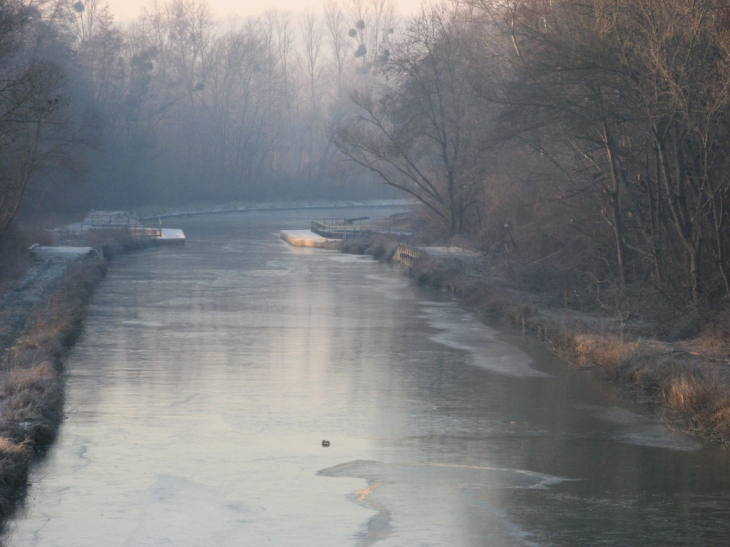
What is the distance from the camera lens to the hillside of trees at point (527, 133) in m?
18.2

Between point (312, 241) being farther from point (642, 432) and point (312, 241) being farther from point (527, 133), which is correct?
point (642, 432)

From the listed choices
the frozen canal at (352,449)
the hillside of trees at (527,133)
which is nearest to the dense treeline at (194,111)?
the hillside of trees at (527,133)

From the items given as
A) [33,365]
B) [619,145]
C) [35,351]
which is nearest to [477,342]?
[619,145]

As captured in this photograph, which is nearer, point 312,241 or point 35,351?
point 35,351

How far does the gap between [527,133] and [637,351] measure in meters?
10.5

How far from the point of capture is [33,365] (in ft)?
53.0

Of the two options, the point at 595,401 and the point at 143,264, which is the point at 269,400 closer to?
the point at 595,401

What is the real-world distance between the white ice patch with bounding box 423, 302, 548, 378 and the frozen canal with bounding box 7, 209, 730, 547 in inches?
3.8

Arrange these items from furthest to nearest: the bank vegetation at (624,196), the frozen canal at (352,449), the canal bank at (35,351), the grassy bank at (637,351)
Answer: the bank vegetation at (624,196), the grassy bank at (637,351), the canal bank at (35,351), the frozen canal at (352,449)

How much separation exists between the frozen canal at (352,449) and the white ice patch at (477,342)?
0.10 metres

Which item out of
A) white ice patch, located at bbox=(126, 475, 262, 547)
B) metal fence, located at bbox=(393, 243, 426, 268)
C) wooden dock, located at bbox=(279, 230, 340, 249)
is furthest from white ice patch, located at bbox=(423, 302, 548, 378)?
wooden dock, located at bbox=(279, 230, 340, 249)

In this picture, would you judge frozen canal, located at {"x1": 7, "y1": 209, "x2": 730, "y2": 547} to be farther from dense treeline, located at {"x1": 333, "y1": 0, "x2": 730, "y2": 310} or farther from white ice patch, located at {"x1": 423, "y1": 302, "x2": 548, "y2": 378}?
dense treeline, located at {"x1": 333, "y1": 0, "x2": 730, "y2": 310}

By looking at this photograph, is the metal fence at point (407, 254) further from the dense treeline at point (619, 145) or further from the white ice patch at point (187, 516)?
the white ice patch at point (187, 516)

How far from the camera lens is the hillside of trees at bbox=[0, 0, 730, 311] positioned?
715 inches
